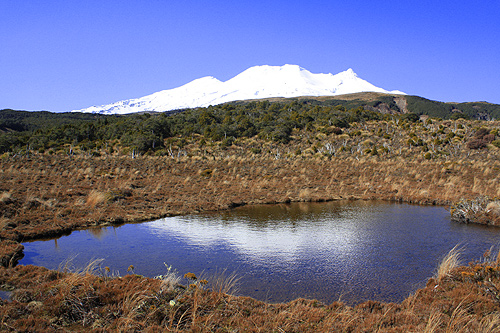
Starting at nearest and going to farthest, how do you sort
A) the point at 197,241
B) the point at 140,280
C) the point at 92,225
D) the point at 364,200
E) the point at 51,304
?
the point at 51,304 < the point at 140,280 < the point at 197,241 < the point at 92,225 < the point at 364,200

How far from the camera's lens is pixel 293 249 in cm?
958

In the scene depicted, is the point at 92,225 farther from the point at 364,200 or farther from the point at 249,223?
the point at 364,200

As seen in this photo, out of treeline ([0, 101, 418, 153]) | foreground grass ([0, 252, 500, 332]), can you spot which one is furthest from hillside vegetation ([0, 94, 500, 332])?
treeline ([0, 101, 418, 153])

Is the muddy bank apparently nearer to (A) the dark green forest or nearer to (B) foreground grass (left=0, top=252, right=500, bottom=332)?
(B) foreground grass (left=0, top=252, right=500, bottom=332)

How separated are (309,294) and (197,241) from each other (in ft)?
15.7

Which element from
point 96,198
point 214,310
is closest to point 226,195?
point 96,198

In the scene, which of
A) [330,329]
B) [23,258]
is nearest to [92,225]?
[23,258]

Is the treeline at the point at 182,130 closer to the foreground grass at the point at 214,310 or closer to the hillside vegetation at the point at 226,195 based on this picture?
the hillside vegetation at the point at 226,195

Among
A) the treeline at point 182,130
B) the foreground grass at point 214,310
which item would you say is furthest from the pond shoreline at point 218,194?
the treeline at point 182,130

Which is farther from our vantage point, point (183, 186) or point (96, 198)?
point (183, 186)

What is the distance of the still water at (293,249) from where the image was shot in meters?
7.17

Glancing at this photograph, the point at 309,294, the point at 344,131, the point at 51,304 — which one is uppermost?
the point at 344,131

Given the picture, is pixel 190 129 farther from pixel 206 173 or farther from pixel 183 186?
pixel 183 186

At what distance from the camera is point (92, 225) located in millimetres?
12602
